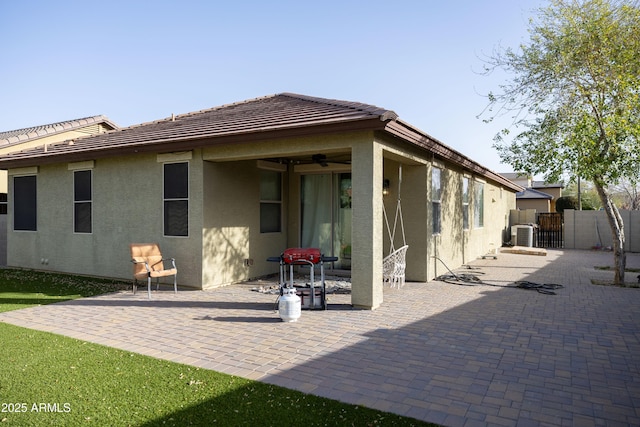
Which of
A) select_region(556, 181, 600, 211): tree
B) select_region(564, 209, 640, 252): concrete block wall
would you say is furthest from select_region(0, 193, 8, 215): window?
select_region(556, 181, 600, 211): tree

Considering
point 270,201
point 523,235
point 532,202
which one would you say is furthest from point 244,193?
point 532,202

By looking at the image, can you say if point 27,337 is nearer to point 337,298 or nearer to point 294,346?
point 294,346

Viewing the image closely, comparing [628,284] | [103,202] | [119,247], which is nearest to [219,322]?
[119,247]

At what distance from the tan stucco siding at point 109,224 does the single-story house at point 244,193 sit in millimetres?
30

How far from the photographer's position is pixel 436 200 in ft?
32.2

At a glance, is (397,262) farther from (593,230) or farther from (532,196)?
(532,196)

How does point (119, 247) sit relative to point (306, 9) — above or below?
below

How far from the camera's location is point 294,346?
4805mm

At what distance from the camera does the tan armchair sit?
Answer: 7547mm

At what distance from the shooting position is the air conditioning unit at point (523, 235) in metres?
18.7

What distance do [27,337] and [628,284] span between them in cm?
1092

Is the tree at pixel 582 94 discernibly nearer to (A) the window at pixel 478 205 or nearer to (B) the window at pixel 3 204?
(A) the window at pixel 478 205

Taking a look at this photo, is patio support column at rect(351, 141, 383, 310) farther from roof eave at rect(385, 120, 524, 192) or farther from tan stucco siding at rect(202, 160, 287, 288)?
tan stucco siding at rect(202, 160, 287, 288)

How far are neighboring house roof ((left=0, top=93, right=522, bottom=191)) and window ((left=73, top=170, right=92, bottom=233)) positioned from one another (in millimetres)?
461
